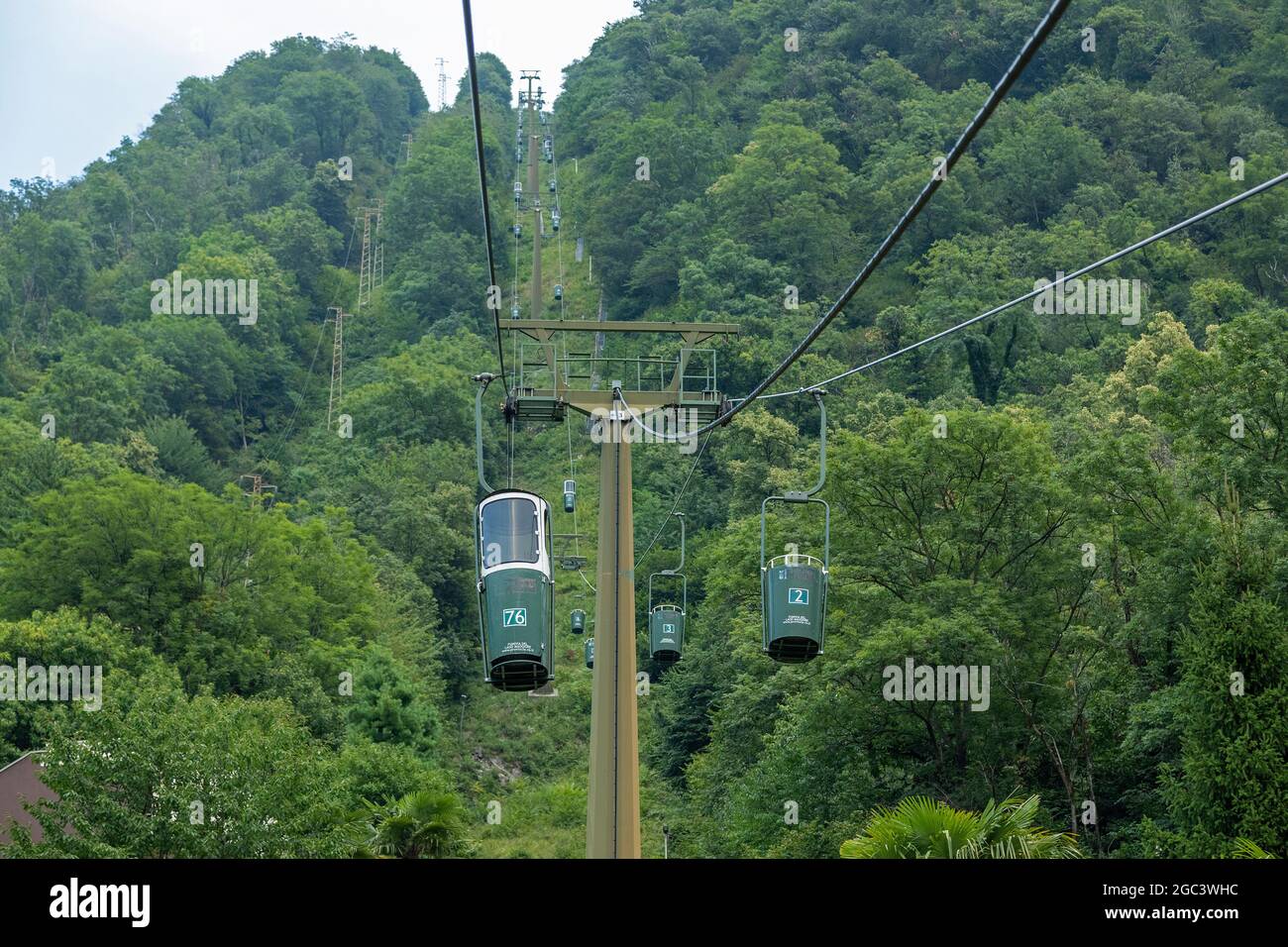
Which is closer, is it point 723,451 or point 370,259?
point 723,451

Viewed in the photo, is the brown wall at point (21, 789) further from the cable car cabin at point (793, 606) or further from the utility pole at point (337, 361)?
the utility pole at point (337, 361)

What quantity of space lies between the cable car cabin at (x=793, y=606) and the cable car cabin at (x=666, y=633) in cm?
856

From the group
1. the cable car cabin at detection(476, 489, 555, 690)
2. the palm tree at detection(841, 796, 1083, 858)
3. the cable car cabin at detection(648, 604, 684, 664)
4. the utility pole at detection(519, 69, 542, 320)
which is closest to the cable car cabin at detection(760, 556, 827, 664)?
the cable car cabin at detection(476, 489, 555, 690)

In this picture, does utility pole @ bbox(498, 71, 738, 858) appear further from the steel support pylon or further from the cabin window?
the cabin window

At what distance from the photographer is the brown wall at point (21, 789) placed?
25.9 metres

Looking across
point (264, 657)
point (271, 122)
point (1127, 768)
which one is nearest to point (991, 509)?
point (1127, 768)

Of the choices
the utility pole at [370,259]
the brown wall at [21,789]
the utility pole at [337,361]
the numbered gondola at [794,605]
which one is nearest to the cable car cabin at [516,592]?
the numbered gondola at [794,605]

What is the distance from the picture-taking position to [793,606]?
54.9 ft

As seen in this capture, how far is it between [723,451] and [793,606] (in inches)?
1419

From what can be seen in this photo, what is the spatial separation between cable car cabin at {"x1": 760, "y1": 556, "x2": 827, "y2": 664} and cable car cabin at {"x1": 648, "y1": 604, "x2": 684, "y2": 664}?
8.56 metres

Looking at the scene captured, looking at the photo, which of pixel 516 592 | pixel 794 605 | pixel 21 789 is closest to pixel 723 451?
pixel 21 789

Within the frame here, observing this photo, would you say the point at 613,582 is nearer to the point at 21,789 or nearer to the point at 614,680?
the point at 614,680

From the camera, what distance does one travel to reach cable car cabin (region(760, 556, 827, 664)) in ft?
54.8
